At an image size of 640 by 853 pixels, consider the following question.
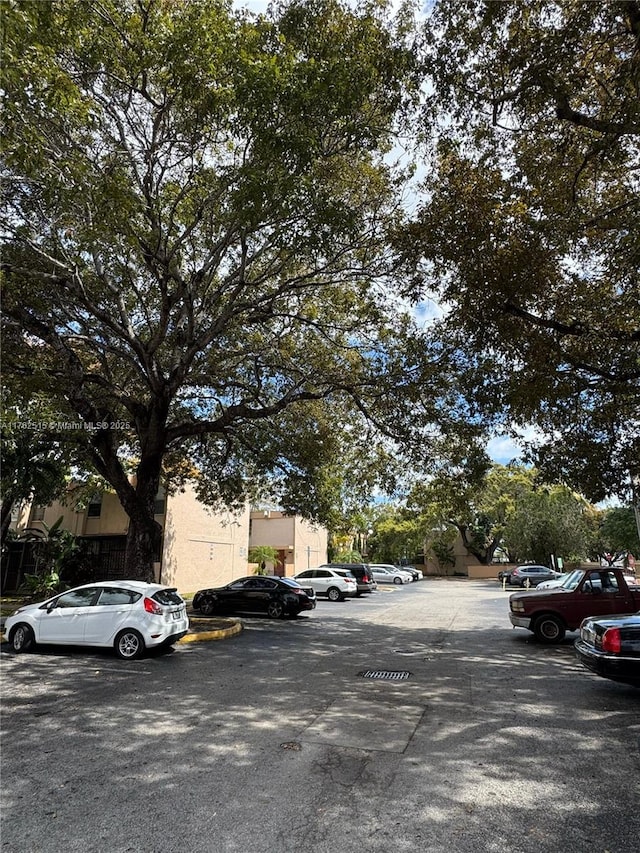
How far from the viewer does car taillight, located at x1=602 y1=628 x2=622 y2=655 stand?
22.4 ft

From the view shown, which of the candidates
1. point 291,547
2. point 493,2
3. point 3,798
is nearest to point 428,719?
point 3,798

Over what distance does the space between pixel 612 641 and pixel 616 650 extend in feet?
0.38

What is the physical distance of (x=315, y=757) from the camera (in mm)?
5039

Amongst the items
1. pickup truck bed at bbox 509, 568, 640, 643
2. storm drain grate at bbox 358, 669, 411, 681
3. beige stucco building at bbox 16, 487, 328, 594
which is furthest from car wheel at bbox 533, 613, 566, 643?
beige stucco building at bbox 16, 487, 328, 594

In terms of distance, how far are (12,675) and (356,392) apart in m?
9.32

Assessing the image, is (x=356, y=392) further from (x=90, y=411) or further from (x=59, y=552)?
(x=59, y=552)

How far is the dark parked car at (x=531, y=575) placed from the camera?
33250 millimetres

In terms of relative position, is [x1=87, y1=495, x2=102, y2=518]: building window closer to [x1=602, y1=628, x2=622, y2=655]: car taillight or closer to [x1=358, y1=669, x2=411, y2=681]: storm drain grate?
[x1=358, y1=669, x2=411, y2=681]: storm drain grate

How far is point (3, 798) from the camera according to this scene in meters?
4.16

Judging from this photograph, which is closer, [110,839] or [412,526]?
[110,839]

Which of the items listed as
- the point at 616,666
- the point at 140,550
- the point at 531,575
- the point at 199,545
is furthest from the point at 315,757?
the point at 531,575

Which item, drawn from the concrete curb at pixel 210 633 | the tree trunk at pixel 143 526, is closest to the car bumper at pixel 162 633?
the concrete curb at pixel 210 633

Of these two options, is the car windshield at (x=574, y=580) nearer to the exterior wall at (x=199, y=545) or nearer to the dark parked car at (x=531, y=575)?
the exterior wall at (x=199, y=545)

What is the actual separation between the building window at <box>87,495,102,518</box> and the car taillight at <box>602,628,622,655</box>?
24332 mm
